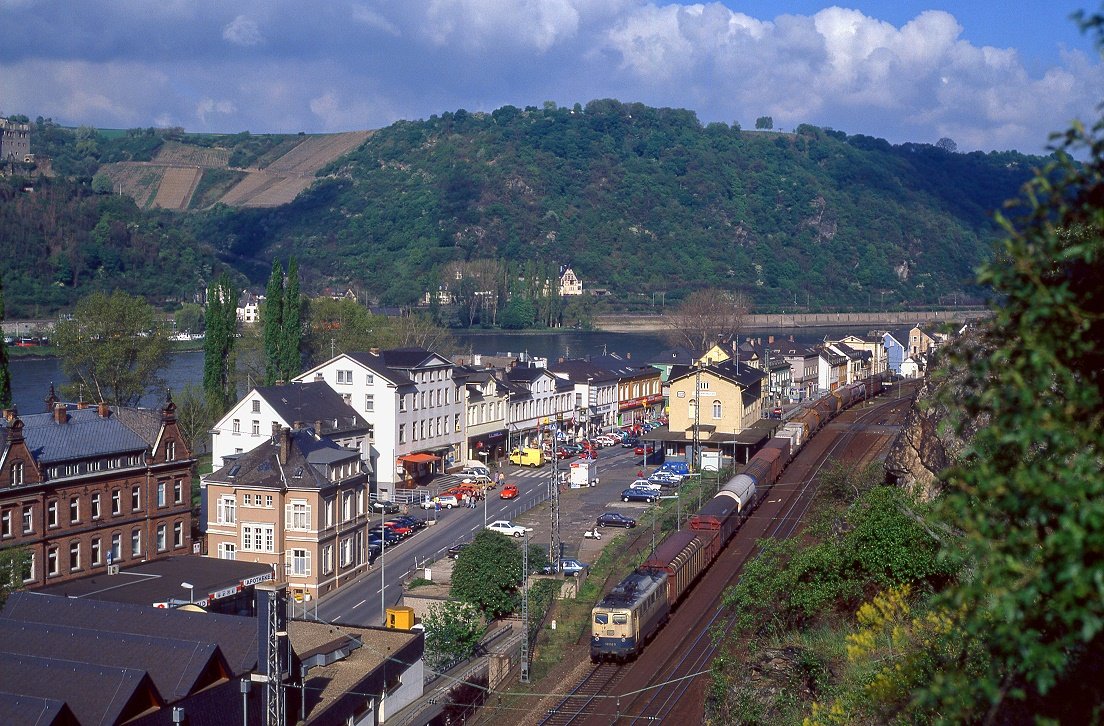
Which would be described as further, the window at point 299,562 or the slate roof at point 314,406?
the slate roof at point 314,406

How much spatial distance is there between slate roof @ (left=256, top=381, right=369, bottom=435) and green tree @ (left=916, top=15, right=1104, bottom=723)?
26.1 metres

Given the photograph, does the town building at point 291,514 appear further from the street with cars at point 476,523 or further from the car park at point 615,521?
the car park at point 615,521

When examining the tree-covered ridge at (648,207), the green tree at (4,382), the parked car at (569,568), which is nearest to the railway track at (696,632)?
the parked car at (569,568)

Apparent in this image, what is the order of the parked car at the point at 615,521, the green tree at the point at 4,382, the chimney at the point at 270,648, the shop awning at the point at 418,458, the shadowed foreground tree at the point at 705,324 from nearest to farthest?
the chimney at the point at 270,648
the green tree at the point at 4,382
the parked car at the point at 615,521
the shop awning at the point at 418,458
the shadowed foreground tree at the point at 705,324

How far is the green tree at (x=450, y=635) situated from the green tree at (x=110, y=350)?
74.7 ft

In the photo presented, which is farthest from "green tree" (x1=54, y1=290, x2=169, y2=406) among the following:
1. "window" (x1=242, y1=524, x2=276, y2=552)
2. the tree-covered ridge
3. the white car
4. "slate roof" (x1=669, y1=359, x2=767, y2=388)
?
the tree-covered ridge

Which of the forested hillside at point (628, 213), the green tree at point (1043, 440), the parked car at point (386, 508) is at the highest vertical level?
the forested hillside at point (628, 213)

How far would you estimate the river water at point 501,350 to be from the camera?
5084 centimetres

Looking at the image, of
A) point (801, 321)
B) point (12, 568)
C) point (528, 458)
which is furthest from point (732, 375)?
point (801, 321)

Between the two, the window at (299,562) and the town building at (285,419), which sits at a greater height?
the town building at (285,419)

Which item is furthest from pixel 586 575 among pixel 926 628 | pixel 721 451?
pixel 721 451

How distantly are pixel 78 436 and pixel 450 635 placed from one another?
369 inches

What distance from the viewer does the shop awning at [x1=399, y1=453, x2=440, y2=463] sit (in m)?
31.5

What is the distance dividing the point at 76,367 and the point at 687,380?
20.3 metres
